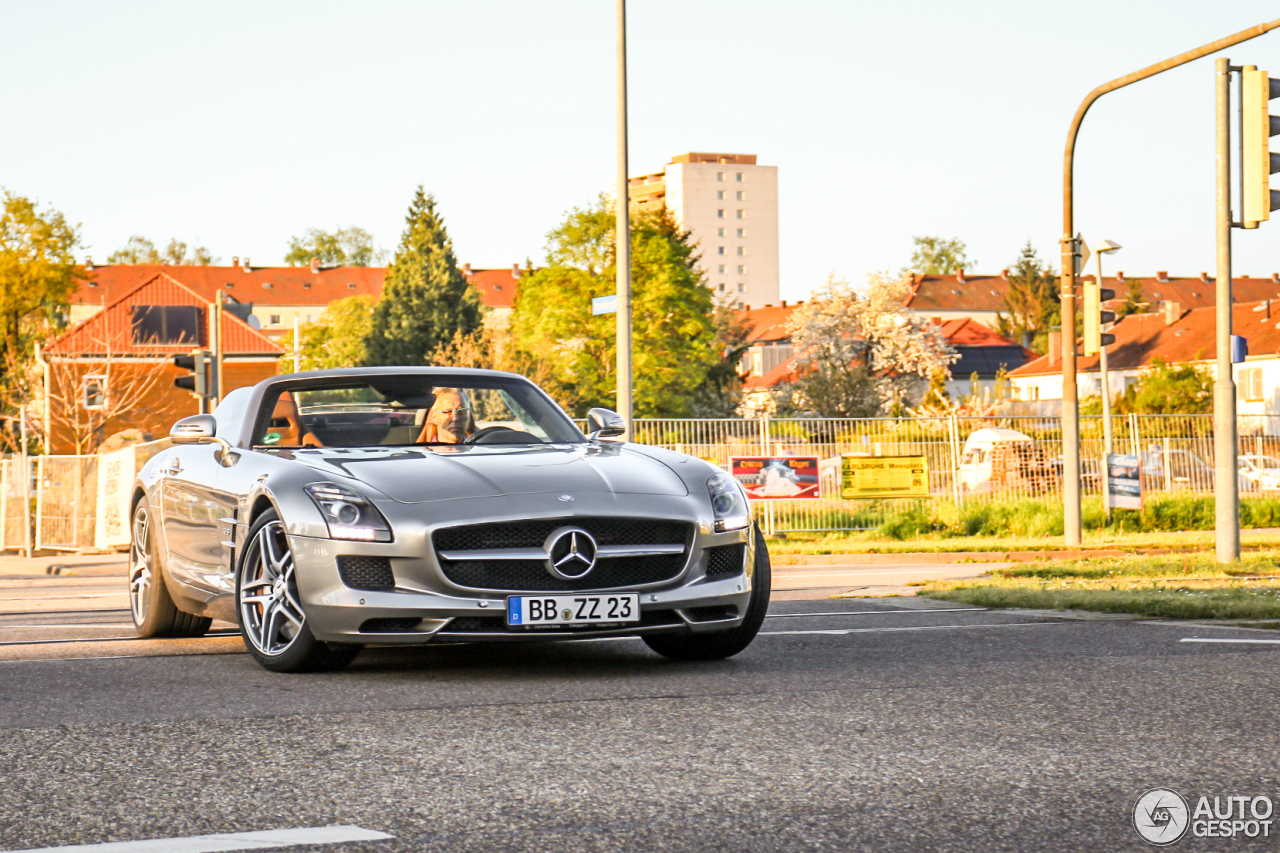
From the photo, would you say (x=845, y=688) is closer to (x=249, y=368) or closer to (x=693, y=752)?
(x=693, y=752)

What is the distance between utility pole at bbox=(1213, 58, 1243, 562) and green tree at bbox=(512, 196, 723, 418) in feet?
156

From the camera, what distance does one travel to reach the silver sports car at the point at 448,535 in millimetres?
6324

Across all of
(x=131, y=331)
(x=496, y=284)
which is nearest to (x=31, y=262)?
(x=131, y=331)

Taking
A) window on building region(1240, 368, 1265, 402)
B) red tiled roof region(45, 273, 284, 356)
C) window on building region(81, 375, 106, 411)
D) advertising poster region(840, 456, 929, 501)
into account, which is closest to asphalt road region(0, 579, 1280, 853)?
advertising poster region(840, 456, 929, 501)

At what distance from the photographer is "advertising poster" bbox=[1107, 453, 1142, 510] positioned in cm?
2455

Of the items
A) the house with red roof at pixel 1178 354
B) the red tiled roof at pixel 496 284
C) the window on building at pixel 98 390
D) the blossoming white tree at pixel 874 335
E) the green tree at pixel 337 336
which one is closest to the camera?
the window on building at pixel 98 390

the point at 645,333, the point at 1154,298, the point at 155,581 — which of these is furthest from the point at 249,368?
the point at 1154,298

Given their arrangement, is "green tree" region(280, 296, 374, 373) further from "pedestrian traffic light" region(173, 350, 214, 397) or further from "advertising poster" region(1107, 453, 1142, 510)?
"advertising poster" region(1107, 453, 1142, 510)

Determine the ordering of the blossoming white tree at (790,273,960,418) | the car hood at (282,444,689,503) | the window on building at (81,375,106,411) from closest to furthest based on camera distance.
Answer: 1. the car hood at (282,444,689,503)
2. the window on building at (81,375,106,411)
3. the blossoming white tree at (790,273,960,418)

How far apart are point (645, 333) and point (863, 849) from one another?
59.7m

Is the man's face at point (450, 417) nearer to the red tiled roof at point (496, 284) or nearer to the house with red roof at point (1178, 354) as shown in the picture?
the house with red roof at point (1178, 354)

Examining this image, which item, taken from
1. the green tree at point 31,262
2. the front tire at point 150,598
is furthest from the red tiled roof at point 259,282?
the front tire at point 150,598

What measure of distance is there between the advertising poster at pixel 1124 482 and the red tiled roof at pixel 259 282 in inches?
4440

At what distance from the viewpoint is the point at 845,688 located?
6.11 meters
